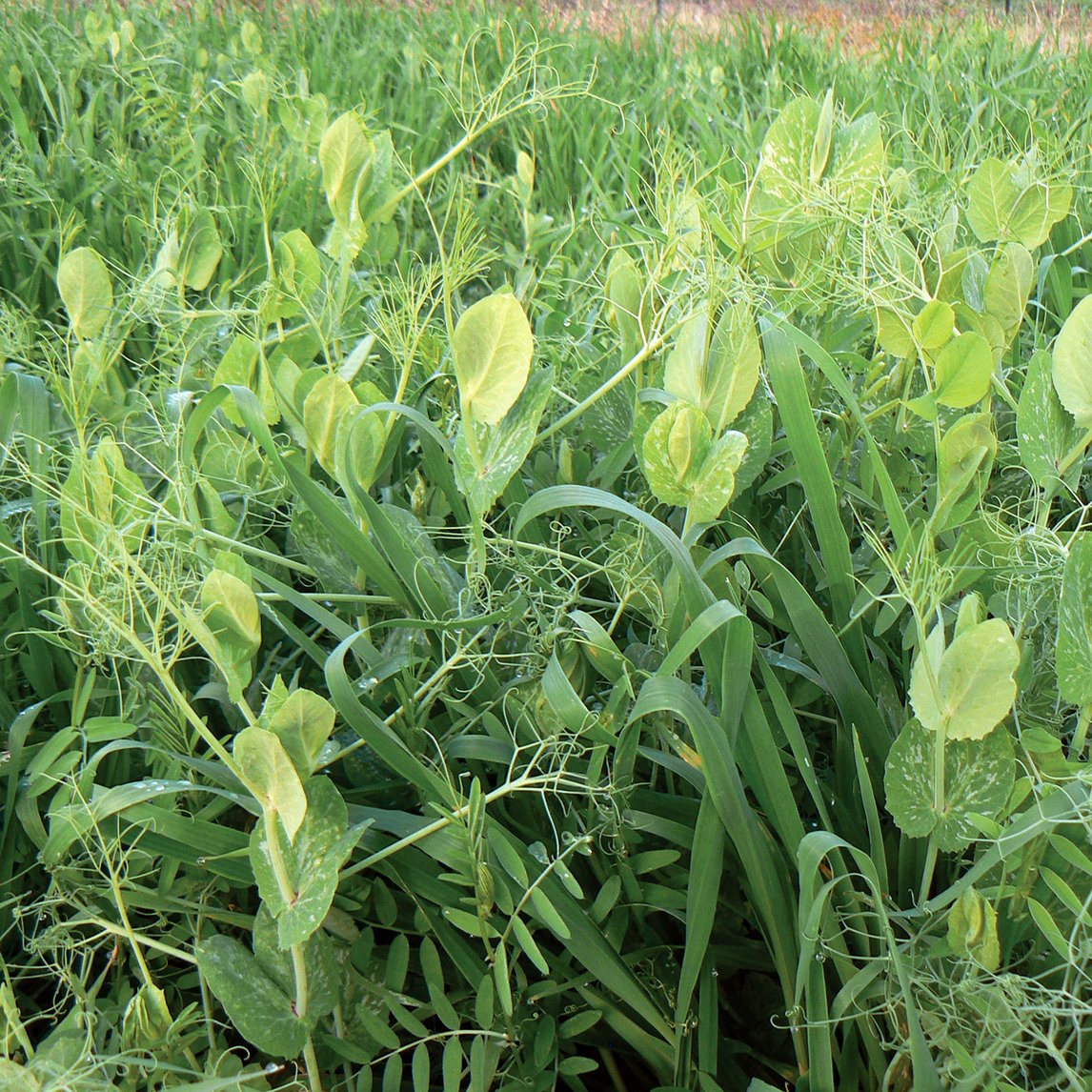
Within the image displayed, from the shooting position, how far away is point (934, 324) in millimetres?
654

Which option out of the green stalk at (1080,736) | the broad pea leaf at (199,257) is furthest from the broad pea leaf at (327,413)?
the green stalk at (1080,736)

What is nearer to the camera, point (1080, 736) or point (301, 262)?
point (1080, 736)

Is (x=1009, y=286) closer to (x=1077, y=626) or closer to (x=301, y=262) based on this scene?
(x=1077, y=626)

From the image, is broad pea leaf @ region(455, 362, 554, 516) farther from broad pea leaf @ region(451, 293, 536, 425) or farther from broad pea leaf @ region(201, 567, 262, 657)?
broad pea leaf @ region(201, 567, 262, 657)

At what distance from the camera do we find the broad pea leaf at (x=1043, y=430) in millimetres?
623

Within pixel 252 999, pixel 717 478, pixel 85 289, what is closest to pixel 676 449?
pixel 717 478

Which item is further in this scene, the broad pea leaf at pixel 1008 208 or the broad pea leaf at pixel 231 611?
the broad pea leaf at pixel 1008 208

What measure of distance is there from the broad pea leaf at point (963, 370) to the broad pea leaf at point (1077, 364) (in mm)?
40

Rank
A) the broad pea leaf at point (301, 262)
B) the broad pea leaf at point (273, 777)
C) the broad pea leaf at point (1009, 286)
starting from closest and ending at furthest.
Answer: the broad pea leaf at point (273, 777) < the broad pea leaf at point (1009, 286) < the broad pea leaf at point (301, 262)

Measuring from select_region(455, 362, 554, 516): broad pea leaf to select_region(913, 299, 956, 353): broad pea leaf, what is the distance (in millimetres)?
216

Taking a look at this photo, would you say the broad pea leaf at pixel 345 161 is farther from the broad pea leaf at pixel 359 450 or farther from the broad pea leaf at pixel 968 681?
the broad pea leaf at pixel 968 681

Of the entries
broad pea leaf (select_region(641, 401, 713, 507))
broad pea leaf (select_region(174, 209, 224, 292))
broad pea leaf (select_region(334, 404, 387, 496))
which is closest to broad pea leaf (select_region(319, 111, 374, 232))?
broad pea leaf (select_region(174, 209, 224, 292))

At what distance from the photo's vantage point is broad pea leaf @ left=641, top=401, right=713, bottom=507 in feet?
2.00

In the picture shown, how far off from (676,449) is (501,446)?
0.10 metres
